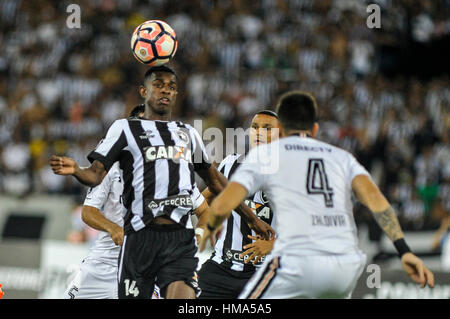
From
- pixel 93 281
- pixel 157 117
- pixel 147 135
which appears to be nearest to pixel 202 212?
pixel 157 117

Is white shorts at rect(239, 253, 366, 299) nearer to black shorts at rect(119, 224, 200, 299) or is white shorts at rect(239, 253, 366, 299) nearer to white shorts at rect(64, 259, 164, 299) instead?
black shorts at rect(119, 224, 200, 299)

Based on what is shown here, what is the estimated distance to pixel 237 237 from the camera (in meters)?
7.26

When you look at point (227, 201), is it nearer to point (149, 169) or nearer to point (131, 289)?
point (149, 169)

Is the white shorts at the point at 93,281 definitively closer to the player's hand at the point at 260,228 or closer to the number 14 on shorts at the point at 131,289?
the number 14 on shorts at the point at 131,289

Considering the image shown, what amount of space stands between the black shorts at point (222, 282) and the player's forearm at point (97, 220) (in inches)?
44.7

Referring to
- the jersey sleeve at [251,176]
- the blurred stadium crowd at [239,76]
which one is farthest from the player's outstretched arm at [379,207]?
the blurred stadium crowd at [239,76]

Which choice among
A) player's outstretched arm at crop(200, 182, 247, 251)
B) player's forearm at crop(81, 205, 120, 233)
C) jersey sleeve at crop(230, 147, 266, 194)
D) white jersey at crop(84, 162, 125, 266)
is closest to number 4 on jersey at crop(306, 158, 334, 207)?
jersey sleeve at crop(230, 147, 266, 194)

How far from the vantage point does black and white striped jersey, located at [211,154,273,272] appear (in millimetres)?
7156

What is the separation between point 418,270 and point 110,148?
266 cm

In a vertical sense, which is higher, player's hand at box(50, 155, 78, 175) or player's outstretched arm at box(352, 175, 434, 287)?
player's hand at box(50, 155, 78, 175)

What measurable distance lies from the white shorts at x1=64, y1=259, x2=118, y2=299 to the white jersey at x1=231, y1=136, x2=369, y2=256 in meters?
2.84

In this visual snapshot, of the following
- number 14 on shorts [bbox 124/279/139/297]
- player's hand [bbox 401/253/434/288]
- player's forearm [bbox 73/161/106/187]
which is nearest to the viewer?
player's hand [bbox 401/253/434/288]

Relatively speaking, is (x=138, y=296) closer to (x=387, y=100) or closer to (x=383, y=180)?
→ (x=383, y=180)

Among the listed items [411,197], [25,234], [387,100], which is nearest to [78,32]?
[25,234]
